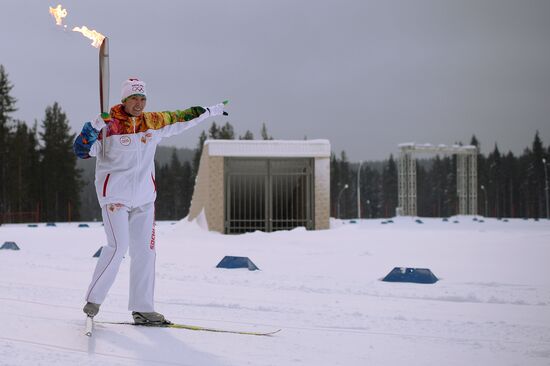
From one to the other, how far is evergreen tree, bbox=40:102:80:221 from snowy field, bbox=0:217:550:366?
58.8 m

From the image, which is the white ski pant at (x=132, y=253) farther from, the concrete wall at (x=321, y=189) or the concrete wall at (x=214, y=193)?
the concrete wall at (x=321, y=189)

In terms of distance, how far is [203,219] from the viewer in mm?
24453

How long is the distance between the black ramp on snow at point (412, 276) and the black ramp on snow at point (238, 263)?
2.44 meters

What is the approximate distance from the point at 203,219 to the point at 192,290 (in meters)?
17.4

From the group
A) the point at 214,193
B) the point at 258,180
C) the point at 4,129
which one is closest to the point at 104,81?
the point at 214,193

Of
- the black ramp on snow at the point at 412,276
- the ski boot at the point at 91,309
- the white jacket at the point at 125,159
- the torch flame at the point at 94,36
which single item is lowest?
the black ramp on snow at the point at 412,276

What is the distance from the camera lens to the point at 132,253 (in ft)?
15.9

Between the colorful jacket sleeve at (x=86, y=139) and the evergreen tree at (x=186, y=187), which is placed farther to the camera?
the evergreen tree at (x=186, y=187)

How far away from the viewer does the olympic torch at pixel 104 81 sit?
177 inches

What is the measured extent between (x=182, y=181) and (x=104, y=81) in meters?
93.9

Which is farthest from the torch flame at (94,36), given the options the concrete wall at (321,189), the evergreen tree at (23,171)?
the evergreen tree at (23,171)

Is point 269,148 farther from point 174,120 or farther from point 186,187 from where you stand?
point 186,187

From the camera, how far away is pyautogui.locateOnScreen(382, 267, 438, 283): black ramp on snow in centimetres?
805

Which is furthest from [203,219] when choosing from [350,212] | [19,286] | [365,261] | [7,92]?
[350,212]
